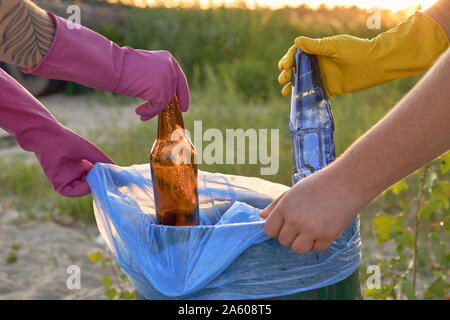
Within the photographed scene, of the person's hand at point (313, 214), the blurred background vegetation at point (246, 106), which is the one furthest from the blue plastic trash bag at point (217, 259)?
the blurred background vegetation at point (246, 106)

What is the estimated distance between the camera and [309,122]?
132 centimetres

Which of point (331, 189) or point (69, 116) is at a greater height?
point (69, 116)

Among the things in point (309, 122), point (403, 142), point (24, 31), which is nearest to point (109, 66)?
point (24, 31)

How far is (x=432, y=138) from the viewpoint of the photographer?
0.96 m

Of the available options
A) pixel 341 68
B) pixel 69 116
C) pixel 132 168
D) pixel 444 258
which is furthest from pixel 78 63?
pixel 69 116

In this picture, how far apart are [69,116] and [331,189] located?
5068 mm

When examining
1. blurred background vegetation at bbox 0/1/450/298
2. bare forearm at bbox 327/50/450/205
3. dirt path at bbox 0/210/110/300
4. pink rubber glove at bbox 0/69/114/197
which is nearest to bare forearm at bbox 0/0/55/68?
pink rubber glove at bbox 0/69/114/197

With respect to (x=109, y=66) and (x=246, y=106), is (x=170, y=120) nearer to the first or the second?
(x=109, y=66)

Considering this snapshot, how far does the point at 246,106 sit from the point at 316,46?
3064 mm

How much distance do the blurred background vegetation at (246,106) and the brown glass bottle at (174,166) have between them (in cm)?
72

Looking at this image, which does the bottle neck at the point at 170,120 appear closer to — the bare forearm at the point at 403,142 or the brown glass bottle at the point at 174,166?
the brown glass bottle at the point at 174,166

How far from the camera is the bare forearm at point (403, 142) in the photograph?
940 millimetres

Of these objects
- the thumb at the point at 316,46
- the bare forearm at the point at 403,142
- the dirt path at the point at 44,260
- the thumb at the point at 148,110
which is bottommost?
the dirt path at the point at 44,260
